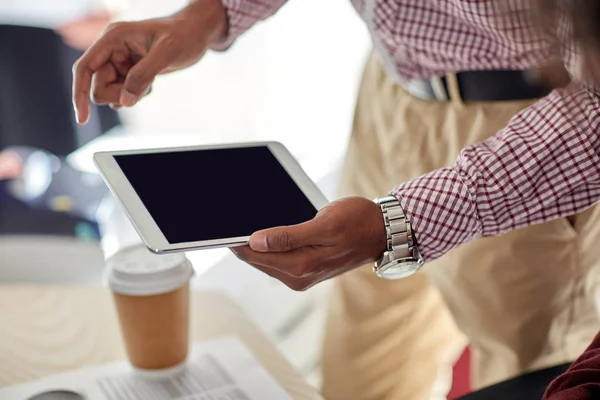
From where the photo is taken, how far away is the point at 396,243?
0.86 metres

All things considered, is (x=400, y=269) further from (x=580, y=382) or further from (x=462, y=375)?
(x=462, y=375)

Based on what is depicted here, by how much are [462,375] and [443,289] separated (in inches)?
14.8

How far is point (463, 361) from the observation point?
1.53 m


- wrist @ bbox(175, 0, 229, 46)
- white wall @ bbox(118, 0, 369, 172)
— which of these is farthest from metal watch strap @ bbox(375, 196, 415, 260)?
white wall @ bbox(118, 0, 369, 172)

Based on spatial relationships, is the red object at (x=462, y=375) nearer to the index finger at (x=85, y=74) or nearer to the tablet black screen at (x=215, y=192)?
the tablet black screen at (x=215, y=192)

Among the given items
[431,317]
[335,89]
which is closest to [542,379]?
[431,317]

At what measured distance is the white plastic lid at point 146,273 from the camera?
871 mm

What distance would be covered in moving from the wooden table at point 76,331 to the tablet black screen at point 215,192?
0.78ft

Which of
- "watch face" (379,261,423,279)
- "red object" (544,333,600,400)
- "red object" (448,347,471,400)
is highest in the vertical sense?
"watch face" (379,261,423,279)

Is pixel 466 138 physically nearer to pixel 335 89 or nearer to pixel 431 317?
pixel 431 317

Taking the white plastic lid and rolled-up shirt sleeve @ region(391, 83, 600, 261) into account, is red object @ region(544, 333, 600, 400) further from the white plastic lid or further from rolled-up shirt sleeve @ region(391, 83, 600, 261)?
the white plastic lid

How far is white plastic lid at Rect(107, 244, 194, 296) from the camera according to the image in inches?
34.3

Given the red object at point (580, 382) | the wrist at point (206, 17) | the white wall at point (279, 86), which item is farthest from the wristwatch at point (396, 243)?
the white wall at point (279, 86)

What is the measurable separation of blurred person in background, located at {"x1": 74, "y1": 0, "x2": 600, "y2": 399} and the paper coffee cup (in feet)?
0.45
